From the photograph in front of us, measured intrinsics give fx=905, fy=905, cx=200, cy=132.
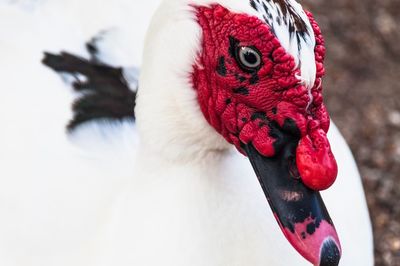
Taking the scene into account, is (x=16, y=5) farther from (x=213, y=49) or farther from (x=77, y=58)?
(x=213, y=49)

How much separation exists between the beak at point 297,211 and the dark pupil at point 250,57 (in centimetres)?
17

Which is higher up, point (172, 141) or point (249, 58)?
point (249, 58)

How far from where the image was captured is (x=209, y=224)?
2.35 metres

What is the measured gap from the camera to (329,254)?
210cm

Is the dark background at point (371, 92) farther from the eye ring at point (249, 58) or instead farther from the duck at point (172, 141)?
the eye ring at point (249, 58)

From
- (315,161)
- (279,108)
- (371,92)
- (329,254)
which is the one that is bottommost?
(371,92)

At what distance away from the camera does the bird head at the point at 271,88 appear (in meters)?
2.05

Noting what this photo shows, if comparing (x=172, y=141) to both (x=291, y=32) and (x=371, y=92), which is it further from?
(x=371, y=92)

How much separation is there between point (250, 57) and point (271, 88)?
86mm

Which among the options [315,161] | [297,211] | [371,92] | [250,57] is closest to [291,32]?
[250,57]

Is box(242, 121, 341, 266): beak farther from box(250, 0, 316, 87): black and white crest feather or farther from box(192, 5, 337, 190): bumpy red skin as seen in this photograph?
box(250, 0, 316, 87): black and white crest feather

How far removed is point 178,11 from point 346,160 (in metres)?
1.09

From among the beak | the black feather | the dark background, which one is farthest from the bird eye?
the dark background

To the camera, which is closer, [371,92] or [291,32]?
[291,32]
